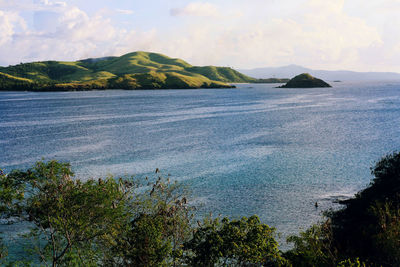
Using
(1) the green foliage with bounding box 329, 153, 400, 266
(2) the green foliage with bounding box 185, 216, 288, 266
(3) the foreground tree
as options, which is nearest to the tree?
(2) the green foliage with bounding box 185, 216, 288, 266

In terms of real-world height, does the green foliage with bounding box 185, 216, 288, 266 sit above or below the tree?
below

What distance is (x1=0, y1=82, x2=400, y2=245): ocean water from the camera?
51.4 meters

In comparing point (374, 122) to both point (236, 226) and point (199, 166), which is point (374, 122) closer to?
point (199, 166)

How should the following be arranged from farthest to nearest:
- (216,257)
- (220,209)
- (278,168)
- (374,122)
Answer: (374,122) → (278,168) → (220,209) → (216,257)

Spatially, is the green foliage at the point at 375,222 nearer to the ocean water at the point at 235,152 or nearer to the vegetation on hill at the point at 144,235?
the vegetation on hill at the point at 144,235

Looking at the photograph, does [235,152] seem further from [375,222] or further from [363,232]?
[363,232]

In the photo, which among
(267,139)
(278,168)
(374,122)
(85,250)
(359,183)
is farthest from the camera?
(374,122)

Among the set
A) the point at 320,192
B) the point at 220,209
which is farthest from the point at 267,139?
the point at 220,209

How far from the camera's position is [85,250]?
106 ft

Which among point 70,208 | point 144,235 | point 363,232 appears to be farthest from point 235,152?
point 144,235

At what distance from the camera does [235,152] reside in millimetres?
79062

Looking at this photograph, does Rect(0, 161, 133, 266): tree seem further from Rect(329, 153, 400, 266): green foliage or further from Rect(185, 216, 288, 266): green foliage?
Rect(329, 153, 400, 266): green foliage

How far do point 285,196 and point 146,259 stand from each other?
33.2 metres

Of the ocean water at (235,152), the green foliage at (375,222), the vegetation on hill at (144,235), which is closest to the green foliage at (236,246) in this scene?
the vegetation on hill at (144,235)
